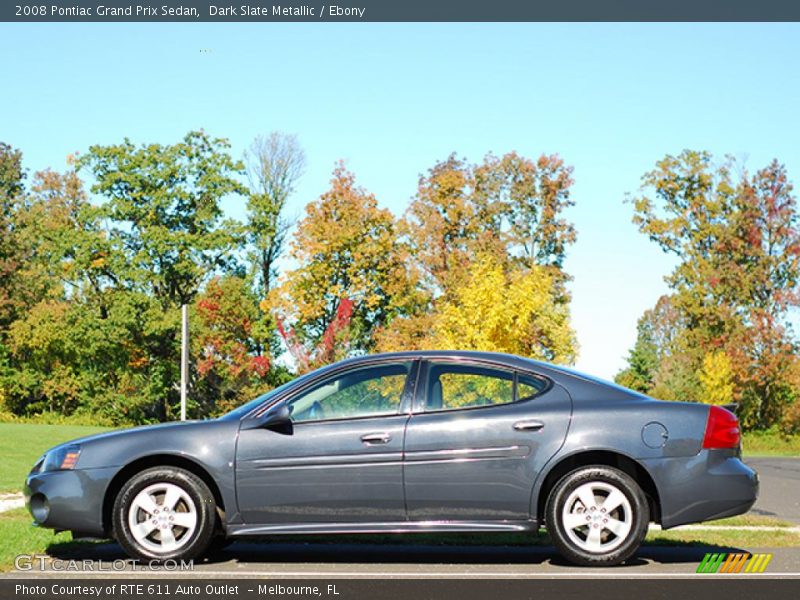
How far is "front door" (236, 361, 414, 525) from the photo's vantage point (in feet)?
27.7

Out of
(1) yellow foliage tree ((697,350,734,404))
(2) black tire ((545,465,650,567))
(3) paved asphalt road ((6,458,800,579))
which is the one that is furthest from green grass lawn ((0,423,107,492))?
(1) yellow foliage tree ((697,350,734,404))

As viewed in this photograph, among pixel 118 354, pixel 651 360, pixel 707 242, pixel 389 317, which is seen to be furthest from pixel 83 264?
pixel 651 360

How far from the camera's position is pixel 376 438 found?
8.48 meters

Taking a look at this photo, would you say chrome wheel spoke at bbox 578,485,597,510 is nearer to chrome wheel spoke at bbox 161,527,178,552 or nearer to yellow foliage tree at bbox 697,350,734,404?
chrome wheel spoke at bbox 161,527,178,552

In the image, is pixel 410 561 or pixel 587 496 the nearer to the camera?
pixel 587 496

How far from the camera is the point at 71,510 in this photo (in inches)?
339

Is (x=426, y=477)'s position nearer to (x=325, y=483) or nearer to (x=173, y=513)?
(x=325, y=483)

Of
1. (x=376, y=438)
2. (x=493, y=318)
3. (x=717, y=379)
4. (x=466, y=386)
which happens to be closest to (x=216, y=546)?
(x=376, y=438)

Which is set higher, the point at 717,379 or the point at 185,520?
the point at 717,379

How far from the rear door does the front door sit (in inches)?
5.7

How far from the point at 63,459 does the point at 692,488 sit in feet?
15.1

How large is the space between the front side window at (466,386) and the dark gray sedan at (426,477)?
2.3 inches

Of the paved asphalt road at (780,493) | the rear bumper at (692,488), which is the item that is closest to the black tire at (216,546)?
the rear bumper at (692,488)
